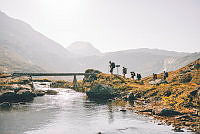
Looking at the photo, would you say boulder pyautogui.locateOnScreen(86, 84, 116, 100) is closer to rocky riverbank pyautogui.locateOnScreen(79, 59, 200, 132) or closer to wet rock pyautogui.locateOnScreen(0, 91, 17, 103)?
rocky riverbank pyautogui.locateOnScreen(79, 59, 200, 132)

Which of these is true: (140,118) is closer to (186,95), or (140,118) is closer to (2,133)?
(186,95)

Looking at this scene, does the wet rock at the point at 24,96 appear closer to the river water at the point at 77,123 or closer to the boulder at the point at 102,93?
the river water at the point at 77,123

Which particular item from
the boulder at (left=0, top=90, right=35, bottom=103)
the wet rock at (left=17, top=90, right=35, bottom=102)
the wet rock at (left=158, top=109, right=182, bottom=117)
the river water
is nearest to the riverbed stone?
the wet rock at (left=158, top=109, right=182, bottom=117)

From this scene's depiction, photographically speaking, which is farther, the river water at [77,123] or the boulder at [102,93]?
the boulder at [102,93]

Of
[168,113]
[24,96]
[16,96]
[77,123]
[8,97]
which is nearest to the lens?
[77,123]

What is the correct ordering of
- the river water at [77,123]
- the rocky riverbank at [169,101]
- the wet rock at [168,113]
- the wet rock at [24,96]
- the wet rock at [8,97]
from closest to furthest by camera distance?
the river water at [77,123] → the rocky riverbank at [169,101] → the wet rock at [168,113] → the wet rock at [8,97] → the wet rock at [24,96]

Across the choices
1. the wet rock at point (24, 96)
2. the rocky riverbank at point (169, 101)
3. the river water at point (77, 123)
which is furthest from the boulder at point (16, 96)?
the rocky riverbank at point (169, 101)

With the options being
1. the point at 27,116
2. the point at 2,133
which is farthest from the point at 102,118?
the point at 2,133

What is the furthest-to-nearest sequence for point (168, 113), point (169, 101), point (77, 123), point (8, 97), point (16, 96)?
point (16, 96) → point (8, 97) → point (169, 101) → point (168, 113) → point (77, 123)

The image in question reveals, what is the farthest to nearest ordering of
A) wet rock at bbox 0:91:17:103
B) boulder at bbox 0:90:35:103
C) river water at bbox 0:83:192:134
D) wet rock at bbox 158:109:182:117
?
boulder at bbox 0:90:35:103
wet rock at bbox 0:91:17:103
wet rock at bbox 158:109:182:117
river water at bbox 0:83:192:134

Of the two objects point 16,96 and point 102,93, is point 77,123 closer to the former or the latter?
point 102,93

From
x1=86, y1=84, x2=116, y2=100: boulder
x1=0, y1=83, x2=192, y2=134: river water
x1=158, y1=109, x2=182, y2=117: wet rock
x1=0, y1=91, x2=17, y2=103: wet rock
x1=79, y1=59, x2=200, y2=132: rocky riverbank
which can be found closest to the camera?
x1=0, y1=83, x2=192, y2=134: river water

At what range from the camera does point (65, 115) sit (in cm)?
5941

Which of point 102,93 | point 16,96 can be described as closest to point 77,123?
point 102,93
